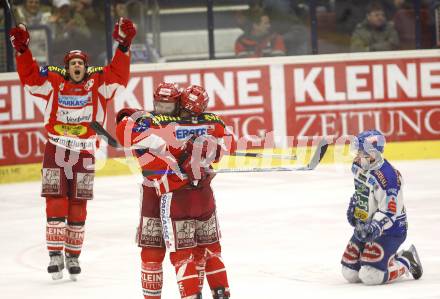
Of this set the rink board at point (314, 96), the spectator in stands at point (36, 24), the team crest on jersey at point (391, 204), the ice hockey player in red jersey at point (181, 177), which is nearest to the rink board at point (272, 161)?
the rink board at point (314, 96)

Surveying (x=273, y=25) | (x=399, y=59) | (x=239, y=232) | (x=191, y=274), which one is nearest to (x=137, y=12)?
(x=273, y=25)

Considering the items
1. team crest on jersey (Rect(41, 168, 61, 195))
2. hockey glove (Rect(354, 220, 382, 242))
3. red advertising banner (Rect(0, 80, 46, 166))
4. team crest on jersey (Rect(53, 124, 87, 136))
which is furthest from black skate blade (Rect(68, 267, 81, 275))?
red advertising banner (Rect(0, 80, 46, 166))

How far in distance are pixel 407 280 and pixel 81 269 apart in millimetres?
2466

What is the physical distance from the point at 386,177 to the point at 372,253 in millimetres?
508

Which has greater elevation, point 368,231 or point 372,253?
point 368,231

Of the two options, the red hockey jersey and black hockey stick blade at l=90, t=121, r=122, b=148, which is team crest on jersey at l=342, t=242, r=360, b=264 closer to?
black hockey stick blade at l=90, t=121, r=122, b=148

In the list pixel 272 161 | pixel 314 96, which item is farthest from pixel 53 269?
pixel 314 96

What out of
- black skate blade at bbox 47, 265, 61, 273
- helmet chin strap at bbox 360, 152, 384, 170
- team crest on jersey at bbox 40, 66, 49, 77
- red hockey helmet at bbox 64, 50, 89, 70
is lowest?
black skate blade at bbox 47, 265, 61, 273

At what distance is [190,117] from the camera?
259 inches

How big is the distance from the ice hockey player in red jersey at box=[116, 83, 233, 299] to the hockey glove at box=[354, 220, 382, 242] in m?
1.28

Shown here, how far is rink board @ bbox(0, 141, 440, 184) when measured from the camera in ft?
45.9

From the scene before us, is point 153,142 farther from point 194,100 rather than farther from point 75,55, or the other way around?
point 75,55

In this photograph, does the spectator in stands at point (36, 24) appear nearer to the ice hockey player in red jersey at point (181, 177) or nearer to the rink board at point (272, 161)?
the rink board at point (272, 161)

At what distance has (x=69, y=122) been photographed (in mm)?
8570
